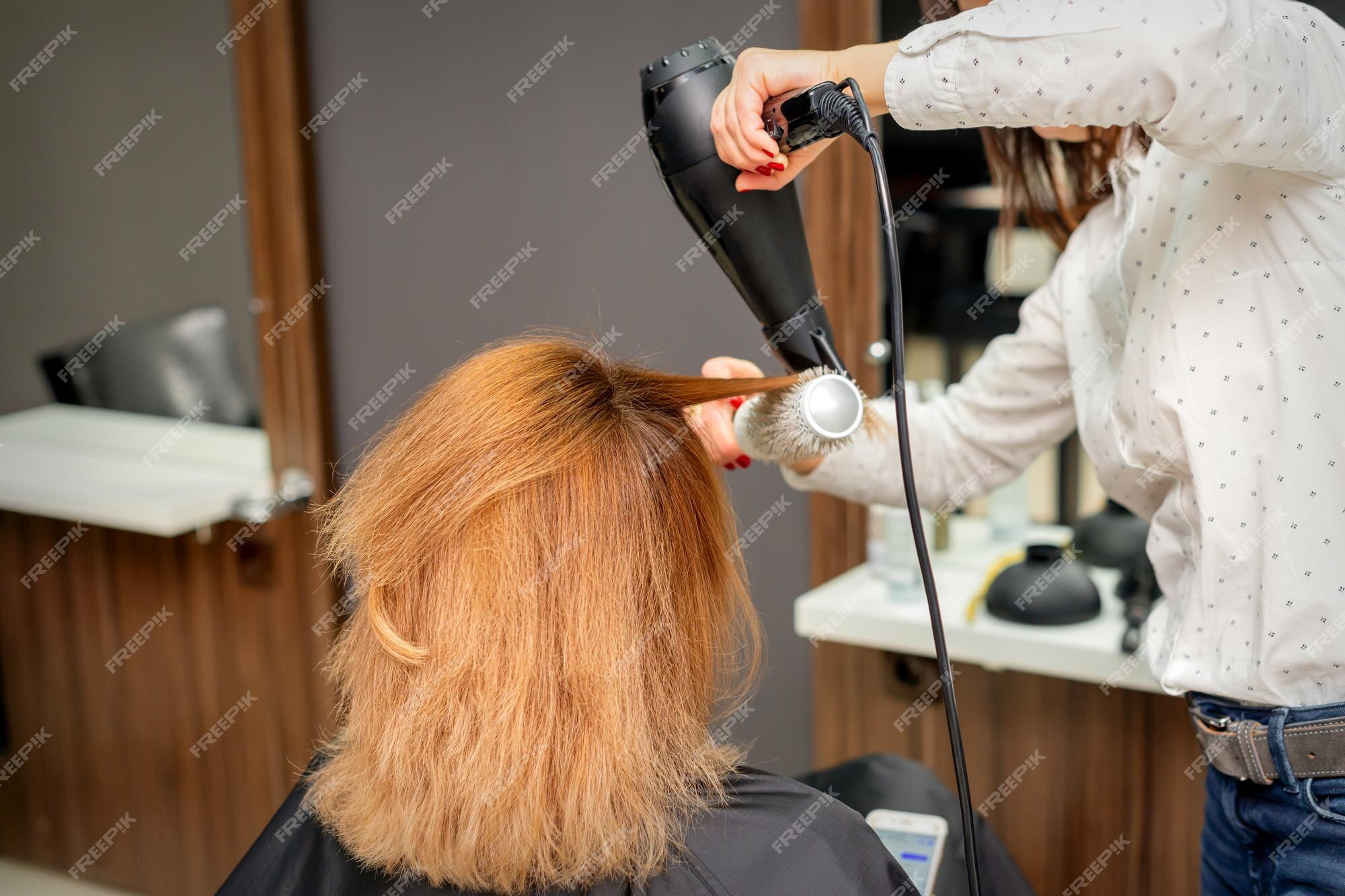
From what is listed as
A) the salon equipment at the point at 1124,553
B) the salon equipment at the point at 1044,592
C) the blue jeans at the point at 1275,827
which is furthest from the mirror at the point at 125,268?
the blue jeans at the point at 1275,827

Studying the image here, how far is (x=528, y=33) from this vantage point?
2193mm

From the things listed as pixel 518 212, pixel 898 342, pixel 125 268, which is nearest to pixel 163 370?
pixel 125 268

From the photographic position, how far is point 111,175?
2428mm

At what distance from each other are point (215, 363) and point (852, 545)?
4.60 ft

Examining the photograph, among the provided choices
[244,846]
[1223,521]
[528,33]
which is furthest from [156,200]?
[1223,521]

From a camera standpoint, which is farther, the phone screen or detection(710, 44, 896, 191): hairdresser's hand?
the phone screen

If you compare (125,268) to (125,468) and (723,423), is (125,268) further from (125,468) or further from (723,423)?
(723,423)

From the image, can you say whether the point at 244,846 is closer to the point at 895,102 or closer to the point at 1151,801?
the point at 1151,801

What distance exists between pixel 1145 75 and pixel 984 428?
692mm

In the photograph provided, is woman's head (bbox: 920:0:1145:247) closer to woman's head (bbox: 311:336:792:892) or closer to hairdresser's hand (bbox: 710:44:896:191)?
hairdresser's hand (bbox: 710:44:896:191)

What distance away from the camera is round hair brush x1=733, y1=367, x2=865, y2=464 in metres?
1.04

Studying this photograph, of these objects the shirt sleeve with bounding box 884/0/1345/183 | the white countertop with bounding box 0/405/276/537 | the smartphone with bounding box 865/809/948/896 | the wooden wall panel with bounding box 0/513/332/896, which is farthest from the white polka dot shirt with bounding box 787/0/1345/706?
the wooden wall panel with bounding box 0/513/332/896

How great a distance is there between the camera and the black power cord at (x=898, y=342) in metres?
0.92

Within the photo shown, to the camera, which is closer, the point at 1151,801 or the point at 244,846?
the point at 1151,801
